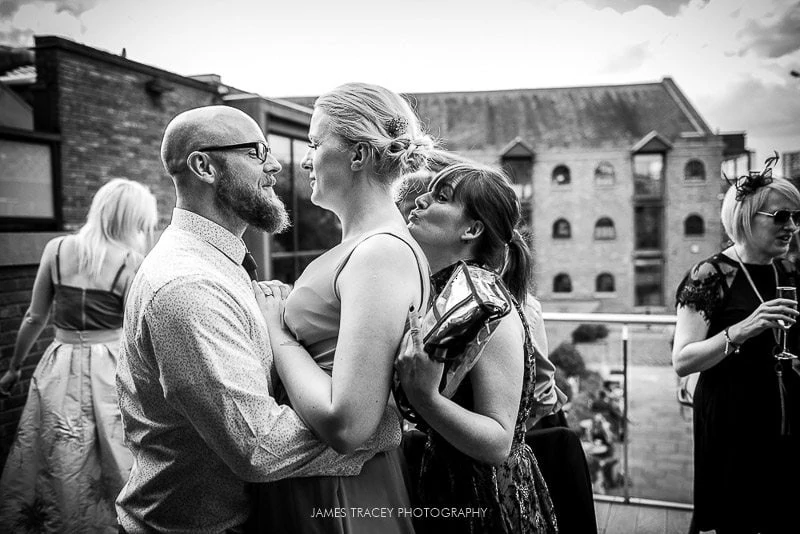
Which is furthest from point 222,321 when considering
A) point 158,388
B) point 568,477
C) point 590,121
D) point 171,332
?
point 590,121

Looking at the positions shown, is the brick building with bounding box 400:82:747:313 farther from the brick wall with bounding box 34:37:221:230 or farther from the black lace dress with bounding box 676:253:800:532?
the black lace dress with bounding box 676:253:800:532

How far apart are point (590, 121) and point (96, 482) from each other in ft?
83.7

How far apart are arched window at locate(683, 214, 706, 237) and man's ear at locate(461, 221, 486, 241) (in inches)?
771

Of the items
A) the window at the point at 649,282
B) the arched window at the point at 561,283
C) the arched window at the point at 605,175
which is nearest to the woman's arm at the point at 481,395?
the window at the point at 649,282

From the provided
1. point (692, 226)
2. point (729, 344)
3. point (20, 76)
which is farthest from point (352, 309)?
point (692, 226)

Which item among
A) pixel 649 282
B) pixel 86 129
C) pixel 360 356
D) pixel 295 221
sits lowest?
pixel 649 282

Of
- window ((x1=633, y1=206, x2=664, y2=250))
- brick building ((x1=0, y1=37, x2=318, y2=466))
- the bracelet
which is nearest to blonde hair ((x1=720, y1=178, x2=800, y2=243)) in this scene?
the bracelet

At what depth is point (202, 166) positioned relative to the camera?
3.80 ft

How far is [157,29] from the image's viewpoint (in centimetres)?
376

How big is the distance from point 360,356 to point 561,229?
2533 centimetres

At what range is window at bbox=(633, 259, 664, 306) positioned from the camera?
21484 millimetres

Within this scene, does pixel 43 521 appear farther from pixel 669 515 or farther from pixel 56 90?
pixel 669 515

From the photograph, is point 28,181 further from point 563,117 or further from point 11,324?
point 563,117

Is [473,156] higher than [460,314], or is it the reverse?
[473,156]
